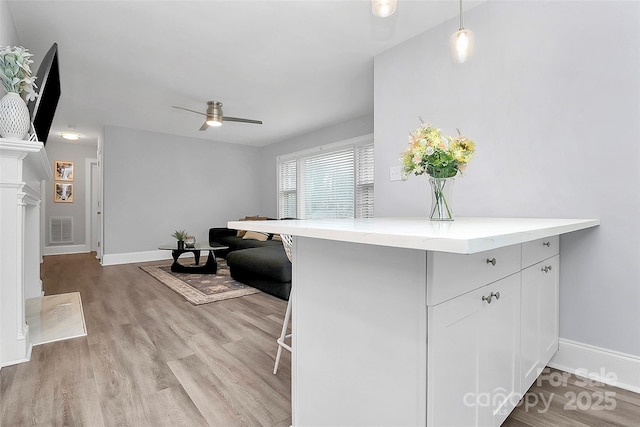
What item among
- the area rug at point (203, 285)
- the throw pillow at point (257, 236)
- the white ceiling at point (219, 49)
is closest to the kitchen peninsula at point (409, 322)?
the white ceiling at point (219, 49)

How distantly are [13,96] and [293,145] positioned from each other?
450cm

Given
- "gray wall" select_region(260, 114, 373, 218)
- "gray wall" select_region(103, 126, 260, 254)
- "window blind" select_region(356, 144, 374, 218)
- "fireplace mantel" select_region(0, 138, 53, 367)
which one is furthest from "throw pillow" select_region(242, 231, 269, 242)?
"fireplace mantel" select_region(0, 138, 53, 367)

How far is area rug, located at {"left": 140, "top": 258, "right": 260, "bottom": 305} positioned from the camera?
326 centimetres

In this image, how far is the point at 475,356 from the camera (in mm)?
992

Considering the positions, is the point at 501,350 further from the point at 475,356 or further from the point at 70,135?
the point at 70,135

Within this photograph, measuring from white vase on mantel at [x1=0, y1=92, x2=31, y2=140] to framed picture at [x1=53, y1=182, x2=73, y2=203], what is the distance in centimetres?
592

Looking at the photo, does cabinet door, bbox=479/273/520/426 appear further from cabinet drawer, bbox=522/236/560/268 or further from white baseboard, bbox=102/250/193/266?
white baseboard, bbox=102/250/193/266

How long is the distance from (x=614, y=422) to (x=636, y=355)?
47 centimetres

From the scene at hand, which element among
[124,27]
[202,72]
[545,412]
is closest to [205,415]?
[545,412]

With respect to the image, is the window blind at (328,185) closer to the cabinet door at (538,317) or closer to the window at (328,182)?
the window at (328,182)

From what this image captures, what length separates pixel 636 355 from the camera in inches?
63.9

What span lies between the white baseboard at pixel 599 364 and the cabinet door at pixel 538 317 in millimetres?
87

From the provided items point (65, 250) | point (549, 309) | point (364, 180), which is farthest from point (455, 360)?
point (65, 250)

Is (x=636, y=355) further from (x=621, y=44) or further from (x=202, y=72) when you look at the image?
(x=202, y=72)
